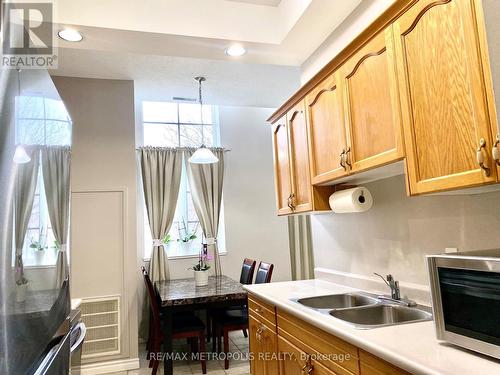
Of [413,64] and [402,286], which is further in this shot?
[402,286]

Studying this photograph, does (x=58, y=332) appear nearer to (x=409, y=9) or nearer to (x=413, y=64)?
(x=413, y=64)

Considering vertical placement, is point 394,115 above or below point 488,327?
above

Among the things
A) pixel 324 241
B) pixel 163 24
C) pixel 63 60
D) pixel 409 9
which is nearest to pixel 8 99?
pixel 409 9

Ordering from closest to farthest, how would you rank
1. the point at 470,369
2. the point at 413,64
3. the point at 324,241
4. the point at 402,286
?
1. the point at 470,369
2. the point at 413,64
3. the point at 402,286
4. the point at 324,241

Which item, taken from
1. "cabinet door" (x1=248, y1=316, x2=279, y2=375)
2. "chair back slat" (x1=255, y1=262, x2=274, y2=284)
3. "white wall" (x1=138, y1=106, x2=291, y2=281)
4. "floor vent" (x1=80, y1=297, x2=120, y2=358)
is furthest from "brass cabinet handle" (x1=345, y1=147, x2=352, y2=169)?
"white wall" (x1=138, y1=106, x2=291, y2=281)

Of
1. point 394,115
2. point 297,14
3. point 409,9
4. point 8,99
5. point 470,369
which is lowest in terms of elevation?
point 470,369

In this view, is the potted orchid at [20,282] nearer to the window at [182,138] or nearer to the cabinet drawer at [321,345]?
the cabinet drawer at [321,345]

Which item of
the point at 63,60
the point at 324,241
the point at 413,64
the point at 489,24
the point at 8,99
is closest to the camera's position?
the point at 8,99

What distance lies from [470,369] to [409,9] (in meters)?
1.41

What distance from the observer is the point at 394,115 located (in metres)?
1.62

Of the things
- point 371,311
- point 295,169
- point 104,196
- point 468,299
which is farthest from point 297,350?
point 104,196

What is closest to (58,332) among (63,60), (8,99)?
(8,99)

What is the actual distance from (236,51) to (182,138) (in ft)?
7.70

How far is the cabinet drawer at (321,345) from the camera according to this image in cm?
148
